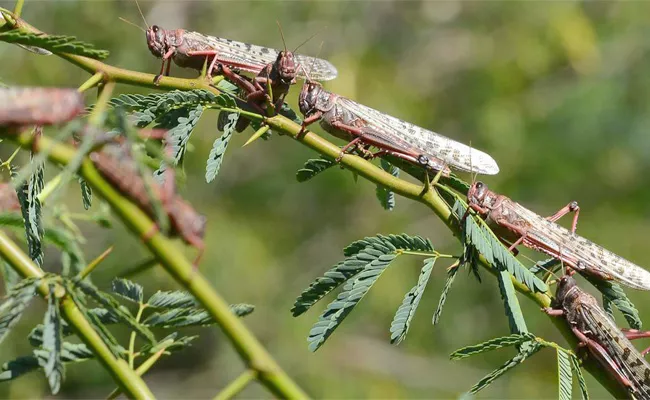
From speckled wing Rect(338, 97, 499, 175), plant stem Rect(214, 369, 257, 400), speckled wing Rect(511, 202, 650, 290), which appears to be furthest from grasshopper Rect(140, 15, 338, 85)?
plant stem Rect(214, 369, 257, 400)

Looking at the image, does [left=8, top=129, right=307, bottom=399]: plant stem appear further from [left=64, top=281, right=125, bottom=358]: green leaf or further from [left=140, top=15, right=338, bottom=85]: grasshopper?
[left=140, top=15, right=338, bottom=85]: grasshopper

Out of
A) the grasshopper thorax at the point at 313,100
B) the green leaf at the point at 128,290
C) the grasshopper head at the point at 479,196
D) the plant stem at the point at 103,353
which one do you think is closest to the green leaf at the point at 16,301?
the plant stem at the point at 103,353

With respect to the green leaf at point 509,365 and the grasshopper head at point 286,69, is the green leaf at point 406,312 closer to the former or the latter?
the green leaf at point 509,365

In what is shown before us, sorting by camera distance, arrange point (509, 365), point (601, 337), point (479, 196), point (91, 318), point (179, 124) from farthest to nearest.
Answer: point (479, 196) < point (601, 337) < point (179, 124) < point (509, 365) < point (91, 318)

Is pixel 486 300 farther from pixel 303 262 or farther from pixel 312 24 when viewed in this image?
pixel 312 24

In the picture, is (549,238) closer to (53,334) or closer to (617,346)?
(617,346)

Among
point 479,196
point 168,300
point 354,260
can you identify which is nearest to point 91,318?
point 168,300

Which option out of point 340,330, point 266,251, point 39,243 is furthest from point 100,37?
point 39,243
